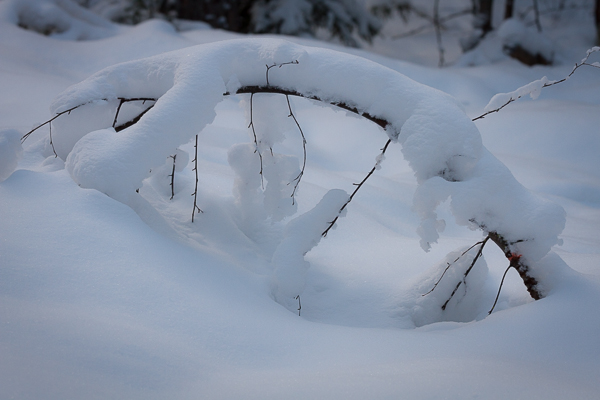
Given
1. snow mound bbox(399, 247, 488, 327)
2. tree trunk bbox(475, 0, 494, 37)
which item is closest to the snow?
snow mound bbox(399, 247, 488, 327)

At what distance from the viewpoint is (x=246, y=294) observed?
1597mm

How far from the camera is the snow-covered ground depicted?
108 centimetres

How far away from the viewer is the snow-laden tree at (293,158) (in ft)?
5.35

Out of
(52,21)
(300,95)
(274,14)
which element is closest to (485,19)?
(274,14)

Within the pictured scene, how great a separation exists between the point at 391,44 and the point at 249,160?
1137 cm

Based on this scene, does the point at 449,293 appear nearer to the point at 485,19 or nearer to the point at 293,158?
the point at 293,158

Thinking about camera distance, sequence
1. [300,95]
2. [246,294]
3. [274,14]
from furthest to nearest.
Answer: [274,14], [300,95], [246,294]

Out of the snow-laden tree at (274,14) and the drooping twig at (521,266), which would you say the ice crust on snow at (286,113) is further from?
the snow-laden tree at (274,14)

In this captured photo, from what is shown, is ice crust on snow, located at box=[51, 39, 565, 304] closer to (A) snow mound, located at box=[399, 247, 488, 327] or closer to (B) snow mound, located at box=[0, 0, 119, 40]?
(A) snow mound, located at box=[399, 247, 488, 327]

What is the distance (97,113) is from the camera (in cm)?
207

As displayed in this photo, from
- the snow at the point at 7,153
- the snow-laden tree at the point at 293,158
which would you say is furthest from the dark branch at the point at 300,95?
the snow at the point at 7,153

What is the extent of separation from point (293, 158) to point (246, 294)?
77cm

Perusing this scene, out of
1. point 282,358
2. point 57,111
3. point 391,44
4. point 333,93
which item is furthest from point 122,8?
point 282,358

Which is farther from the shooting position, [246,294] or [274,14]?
[274,14]
